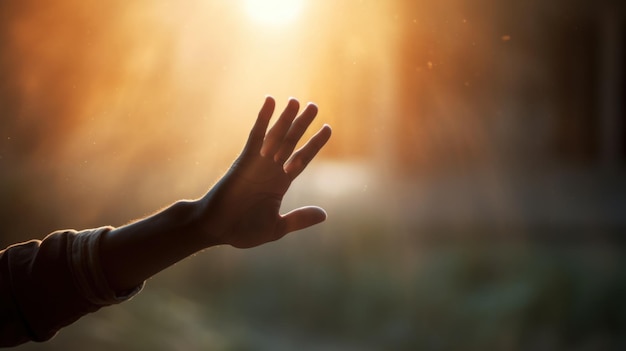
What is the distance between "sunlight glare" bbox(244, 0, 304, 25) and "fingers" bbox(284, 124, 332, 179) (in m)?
0.86

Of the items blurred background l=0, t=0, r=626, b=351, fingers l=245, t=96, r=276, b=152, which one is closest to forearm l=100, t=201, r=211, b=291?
fingers l=245, t=96, r=276, b=152

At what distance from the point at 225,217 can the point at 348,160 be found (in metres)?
1.53

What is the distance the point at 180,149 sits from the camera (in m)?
2.00


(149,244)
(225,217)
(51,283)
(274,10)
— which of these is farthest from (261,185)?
(274,10)

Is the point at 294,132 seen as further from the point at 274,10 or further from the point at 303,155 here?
the point at 274,10

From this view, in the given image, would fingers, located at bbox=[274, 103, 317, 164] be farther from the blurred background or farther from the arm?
the blurred background

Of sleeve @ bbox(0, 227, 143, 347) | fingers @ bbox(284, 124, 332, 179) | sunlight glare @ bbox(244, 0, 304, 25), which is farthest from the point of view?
sunlight glare @ bbox(244, 0, 304, 25)

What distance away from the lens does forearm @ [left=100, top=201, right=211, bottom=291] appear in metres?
0.94

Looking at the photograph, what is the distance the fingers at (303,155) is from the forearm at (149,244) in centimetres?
16

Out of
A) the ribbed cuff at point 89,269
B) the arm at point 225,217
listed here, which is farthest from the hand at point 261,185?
the ribbed cuff at point 89,269

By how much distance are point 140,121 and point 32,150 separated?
0.99 ft

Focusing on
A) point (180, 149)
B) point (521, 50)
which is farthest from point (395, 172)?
point (180, 149)

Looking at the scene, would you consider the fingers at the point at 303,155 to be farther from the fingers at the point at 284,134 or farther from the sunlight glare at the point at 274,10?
the sunlight glare at the point at 274,10

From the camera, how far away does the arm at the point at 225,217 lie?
942 mm
